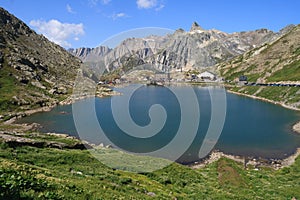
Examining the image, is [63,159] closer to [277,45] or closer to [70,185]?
[70,185]

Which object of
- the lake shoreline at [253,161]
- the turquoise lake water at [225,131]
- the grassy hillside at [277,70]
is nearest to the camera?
the lake shoreline at [253,161]

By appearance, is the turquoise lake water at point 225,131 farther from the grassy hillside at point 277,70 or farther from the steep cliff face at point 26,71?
the grassy hillside at point 277,70

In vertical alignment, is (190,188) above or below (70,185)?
below

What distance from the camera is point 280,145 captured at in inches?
2036

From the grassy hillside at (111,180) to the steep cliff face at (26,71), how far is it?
7379cm

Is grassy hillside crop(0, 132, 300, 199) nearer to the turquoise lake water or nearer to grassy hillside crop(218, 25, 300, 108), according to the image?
the turquoise lake water

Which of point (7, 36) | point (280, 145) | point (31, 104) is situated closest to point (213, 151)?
point (280, 145)

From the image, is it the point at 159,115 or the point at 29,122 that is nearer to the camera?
the point at 29,122

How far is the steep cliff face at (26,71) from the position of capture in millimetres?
97812

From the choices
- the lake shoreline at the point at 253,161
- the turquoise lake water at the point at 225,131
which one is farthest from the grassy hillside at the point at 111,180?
the turquoise lake water at the point at 225,131

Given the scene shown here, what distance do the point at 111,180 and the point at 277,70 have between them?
516ft

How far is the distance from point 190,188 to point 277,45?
190 m

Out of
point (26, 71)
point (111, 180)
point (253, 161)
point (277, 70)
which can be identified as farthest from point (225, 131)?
point (277, 70)

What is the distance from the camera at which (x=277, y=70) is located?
15250 cm
